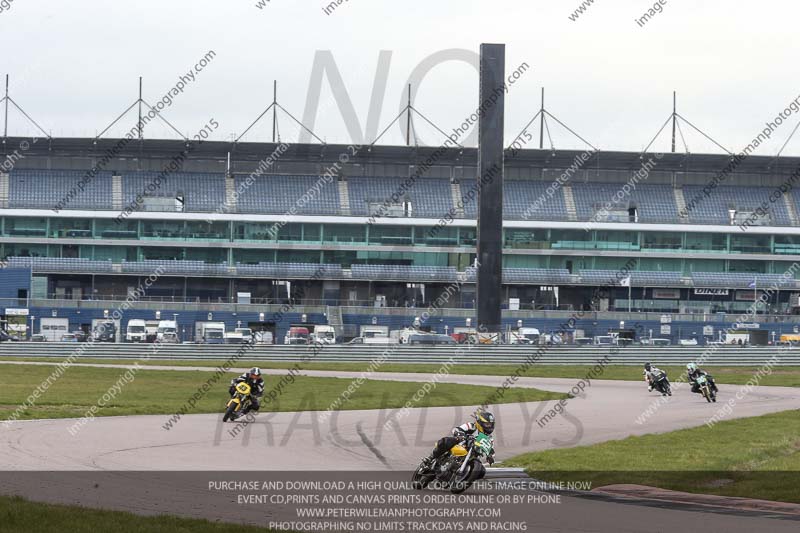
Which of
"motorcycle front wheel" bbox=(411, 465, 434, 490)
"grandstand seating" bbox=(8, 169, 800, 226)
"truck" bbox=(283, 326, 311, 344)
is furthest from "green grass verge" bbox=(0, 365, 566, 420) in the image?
"grandstand seating" bbox=(8, 169, 800, 226)

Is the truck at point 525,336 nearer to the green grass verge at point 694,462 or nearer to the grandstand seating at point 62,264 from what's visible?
the grandstand seating at point 62,264

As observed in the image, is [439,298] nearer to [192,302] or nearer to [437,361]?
[192,302]

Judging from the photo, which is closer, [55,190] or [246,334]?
[246,334]

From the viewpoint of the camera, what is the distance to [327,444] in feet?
85.2

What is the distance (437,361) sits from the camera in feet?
213

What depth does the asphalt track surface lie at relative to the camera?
16297 mm

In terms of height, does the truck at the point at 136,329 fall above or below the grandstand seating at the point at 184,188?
below

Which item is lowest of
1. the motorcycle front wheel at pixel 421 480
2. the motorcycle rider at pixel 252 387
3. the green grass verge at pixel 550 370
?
the green grass verge at pixel 550 370

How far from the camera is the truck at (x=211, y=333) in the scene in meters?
78.4

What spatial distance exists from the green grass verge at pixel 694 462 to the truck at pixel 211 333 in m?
52.4

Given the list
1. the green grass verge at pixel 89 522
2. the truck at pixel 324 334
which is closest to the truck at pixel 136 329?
the truck at pixel 324 334

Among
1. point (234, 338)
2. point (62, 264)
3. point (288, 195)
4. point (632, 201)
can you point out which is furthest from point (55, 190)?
point (632, 201)

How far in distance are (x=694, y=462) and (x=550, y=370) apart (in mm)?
36921

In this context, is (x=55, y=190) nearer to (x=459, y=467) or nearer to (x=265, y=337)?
(x=265, y=337)
